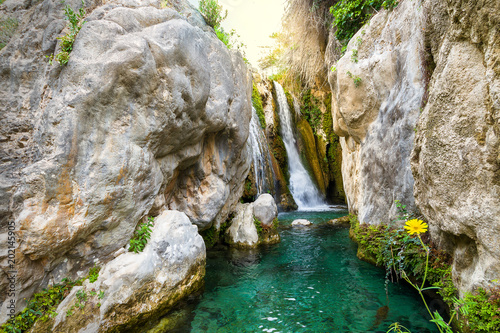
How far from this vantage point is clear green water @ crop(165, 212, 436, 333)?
3.90m

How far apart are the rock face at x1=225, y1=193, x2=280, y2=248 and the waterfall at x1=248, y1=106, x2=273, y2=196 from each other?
357 centimetres

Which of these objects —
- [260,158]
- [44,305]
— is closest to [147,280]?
[44,305]

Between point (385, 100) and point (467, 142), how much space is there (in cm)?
362

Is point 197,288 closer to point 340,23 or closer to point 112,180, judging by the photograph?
point 112,180

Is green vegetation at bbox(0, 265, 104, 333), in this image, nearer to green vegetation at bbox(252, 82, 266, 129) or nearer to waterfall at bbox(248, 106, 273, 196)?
waterfall at bbox(248, 106, 273, 196)

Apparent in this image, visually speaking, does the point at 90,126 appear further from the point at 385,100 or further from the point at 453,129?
the point at 385,100

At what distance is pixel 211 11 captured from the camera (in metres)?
7.07

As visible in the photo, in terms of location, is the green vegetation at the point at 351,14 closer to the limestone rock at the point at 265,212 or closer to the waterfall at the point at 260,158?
the waterfall at the point at 260,158

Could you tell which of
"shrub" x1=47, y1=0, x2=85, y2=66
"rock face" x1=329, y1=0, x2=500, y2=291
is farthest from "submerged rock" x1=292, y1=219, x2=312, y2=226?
"shrub" x1=47, y1=0, x2=85, y2=66

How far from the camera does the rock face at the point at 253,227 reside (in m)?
8.09

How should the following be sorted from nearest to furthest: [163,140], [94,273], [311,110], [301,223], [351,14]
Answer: [94,273], [163,140], [351,14], [301,223], [311,110]

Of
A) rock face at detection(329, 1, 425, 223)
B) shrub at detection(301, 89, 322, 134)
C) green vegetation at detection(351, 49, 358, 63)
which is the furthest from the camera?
shrub at detection(301, 89, 322, 134)

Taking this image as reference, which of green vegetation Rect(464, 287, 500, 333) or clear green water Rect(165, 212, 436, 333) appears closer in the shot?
green vegetation Rect(464, 287, 500, 333)

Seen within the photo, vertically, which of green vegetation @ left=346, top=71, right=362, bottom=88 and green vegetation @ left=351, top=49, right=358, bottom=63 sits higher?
green vegetation @ left=351, top=49, right=358, bottom=63
